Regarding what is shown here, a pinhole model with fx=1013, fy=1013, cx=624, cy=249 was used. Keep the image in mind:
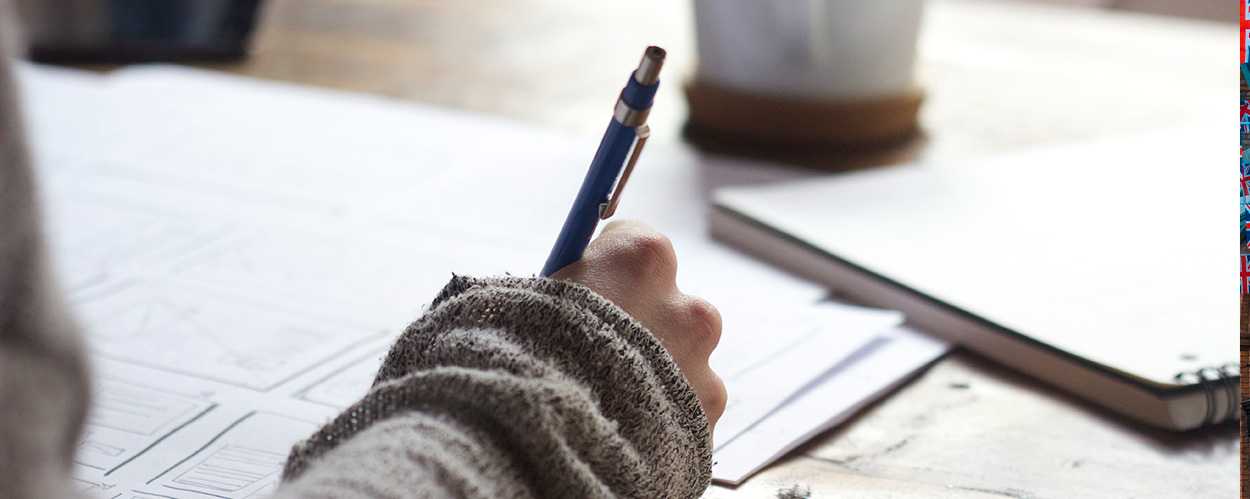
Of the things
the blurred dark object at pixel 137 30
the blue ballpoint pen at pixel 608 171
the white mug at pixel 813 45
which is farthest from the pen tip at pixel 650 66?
the blurred dark object at pixel 137 30

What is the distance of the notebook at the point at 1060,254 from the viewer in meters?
0.41

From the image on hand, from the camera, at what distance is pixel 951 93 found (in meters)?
0.87

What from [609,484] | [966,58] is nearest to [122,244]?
[609,484]

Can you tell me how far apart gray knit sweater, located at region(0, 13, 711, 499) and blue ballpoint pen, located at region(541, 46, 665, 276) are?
0.04 metres

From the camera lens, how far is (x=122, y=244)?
1.93 ft

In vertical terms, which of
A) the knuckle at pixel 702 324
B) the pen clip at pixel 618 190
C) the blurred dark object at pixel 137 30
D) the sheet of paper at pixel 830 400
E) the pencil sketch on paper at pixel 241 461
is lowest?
the sheet of paper at pixel 830 400

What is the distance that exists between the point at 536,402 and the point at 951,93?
0.69m

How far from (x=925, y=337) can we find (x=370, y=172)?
1.34ft

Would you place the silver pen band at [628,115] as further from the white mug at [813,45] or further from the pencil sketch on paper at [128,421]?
the white mug at [813,45]

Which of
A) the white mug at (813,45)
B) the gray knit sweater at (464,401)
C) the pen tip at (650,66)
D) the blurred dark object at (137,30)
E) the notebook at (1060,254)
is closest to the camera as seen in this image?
the gray knit sweater at (464,401)

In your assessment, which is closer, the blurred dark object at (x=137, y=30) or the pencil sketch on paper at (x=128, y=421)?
the pencil sketch on paper at (x=128, y=421)

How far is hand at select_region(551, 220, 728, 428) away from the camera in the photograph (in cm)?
35

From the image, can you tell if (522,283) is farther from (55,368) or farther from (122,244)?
(122,244)

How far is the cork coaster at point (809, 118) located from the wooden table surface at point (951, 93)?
30 millimetres
